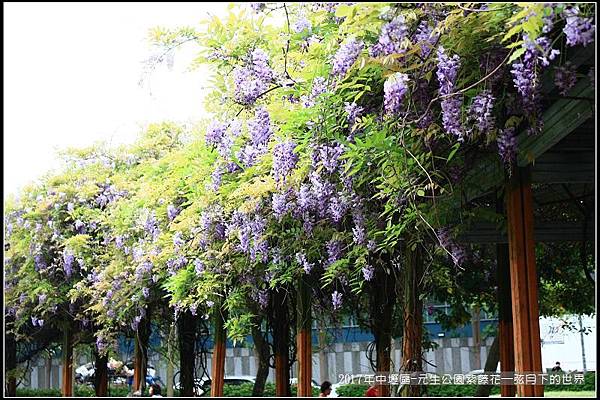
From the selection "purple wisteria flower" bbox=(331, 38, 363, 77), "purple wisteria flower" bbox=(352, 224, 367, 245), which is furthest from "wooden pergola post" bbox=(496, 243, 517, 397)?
"purple wisteria flower" bbox=(331, 38, 363, 77)

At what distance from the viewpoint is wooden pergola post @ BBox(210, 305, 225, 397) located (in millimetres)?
9297

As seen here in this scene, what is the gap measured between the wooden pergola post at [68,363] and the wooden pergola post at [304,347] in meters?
6.88

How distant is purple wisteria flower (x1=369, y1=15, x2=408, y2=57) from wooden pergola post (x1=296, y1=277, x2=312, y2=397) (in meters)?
4.14

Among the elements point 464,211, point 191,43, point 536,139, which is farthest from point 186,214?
point 536,139

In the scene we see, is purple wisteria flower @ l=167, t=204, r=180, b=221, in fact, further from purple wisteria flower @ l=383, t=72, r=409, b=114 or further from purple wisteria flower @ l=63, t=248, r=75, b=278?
purple wisteria flower @ l=383, t=72, r=409, b=114

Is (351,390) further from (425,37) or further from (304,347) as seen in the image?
(425,37)

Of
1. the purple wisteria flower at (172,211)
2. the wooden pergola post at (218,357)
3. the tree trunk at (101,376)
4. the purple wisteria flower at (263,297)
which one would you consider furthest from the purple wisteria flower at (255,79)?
the tree trunk at (101,376)

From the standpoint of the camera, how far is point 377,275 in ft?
25.3

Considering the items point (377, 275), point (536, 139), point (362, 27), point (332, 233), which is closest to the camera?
point (362, 27)

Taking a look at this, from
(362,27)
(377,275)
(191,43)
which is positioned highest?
(191,43)

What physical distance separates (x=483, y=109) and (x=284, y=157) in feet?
5.48

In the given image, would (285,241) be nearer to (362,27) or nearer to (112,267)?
(362,27)

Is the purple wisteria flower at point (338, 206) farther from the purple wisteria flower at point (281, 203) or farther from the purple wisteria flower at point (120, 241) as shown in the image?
the purple wisteria flower at point (120, 241)

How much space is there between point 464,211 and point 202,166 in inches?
122
